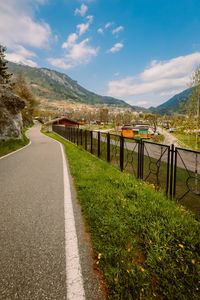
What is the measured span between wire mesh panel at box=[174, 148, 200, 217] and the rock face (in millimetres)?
13313

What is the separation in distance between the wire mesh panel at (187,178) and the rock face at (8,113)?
13313 millimetres

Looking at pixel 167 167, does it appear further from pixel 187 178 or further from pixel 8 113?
pixel 8 113

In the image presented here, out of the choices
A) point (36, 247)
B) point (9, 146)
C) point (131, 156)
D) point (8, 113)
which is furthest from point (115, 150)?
point (8, 113)

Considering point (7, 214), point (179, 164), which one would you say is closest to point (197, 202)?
point (179, 164)

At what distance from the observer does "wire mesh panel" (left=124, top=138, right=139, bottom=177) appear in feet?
17.8

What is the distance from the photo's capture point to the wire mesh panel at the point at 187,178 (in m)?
3.38

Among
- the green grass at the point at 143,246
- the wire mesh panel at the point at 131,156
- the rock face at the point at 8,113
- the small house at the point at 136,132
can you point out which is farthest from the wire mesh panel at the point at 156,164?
the small house at the point at 136,132

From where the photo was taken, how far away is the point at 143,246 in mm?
2158

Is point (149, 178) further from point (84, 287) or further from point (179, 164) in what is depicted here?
point (84, 287)

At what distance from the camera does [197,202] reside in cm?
405

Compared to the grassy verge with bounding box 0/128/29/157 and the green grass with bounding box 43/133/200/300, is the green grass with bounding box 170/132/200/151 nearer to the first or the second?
the green grass with bounding box 43/133/200/300

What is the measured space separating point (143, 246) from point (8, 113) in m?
15.6

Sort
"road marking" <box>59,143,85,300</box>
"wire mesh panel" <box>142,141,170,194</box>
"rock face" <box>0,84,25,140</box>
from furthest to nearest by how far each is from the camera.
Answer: "rock face" <box>0,84,25,140</box>, "wire mesh panel" <box>142,141,170,194</box>, "road marking" <box>59,143,85,300</box>

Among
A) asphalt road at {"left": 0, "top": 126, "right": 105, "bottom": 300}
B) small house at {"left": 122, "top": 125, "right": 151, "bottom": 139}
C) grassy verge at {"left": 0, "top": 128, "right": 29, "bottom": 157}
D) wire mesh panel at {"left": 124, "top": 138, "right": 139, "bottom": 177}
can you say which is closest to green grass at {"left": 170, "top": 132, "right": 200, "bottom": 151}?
wire mesh panel at {"left": 124, "top": 138, "right": 139, "bottom": 177}
